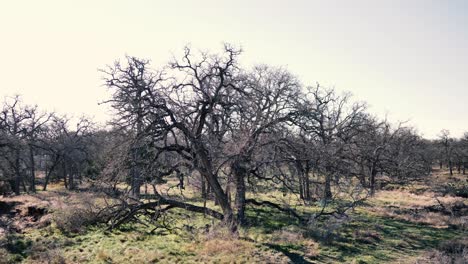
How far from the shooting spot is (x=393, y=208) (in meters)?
27.7

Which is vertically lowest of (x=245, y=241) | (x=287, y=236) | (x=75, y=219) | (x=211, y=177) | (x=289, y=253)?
(x=289, y=253)

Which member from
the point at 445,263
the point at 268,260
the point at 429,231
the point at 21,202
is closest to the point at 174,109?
the point at 268,260

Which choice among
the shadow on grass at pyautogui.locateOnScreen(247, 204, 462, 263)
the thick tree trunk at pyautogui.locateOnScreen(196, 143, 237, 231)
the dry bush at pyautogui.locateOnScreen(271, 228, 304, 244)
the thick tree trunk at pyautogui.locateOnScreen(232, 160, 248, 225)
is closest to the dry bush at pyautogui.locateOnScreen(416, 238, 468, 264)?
the shadow on grass at pyautogui.locateOnScreen(247, 204, 462, 263)

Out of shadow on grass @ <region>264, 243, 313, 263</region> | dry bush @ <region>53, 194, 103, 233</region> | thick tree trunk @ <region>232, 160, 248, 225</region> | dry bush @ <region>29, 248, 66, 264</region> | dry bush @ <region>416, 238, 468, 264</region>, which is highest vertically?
thick tree trunk @ <region>232, 160, 248, 225</region>

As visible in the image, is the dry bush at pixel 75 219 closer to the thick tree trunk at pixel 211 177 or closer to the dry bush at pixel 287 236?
the thick tree trunk at pixel 211 177

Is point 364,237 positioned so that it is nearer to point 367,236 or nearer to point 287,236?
point 367,236

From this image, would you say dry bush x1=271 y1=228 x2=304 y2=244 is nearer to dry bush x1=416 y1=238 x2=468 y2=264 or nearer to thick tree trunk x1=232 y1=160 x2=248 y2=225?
thick tree trunk x1=232 y1=160 x2=248 y2=225

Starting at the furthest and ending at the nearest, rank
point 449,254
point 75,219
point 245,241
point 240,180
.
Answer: point 75,219, point 240,180, point 245,241, point 449,254

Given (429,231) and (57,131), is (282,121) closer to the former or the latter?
(429,231)

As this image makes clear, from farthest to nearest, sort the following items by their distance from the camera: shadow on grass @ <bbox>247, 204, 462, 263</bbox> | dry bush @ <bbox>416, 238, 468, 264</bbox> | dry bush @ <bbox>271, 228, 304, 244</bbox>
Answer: dry bush @ <bbox>271, 228, 304, 244</bbox>
shadow on grass @ <bbox>247, 204, 462, 263</bbox>
dry bush @ <bbox>416, 238, 468, 264</bbox>

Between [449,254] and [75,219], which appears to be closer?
[449,254]

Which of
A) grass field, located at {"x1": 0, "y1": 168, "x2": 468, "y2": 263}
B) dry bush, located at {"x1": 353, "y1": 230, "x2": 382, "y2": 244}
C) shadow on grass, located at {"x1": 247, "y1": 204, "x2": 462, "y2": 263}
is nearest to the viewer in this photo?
grass field, located at {"x1": 0, "y1": 168, "x2": 468, "y2": 263}

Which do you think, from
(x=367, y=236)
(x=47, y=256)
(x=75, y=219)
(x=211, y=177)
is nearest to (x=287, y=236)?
(x=367, y=236)

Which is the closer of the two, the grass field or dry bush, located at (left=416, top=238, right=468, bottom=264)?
dry bush, located at (left=416, top=238, right=468, bottom=264)
